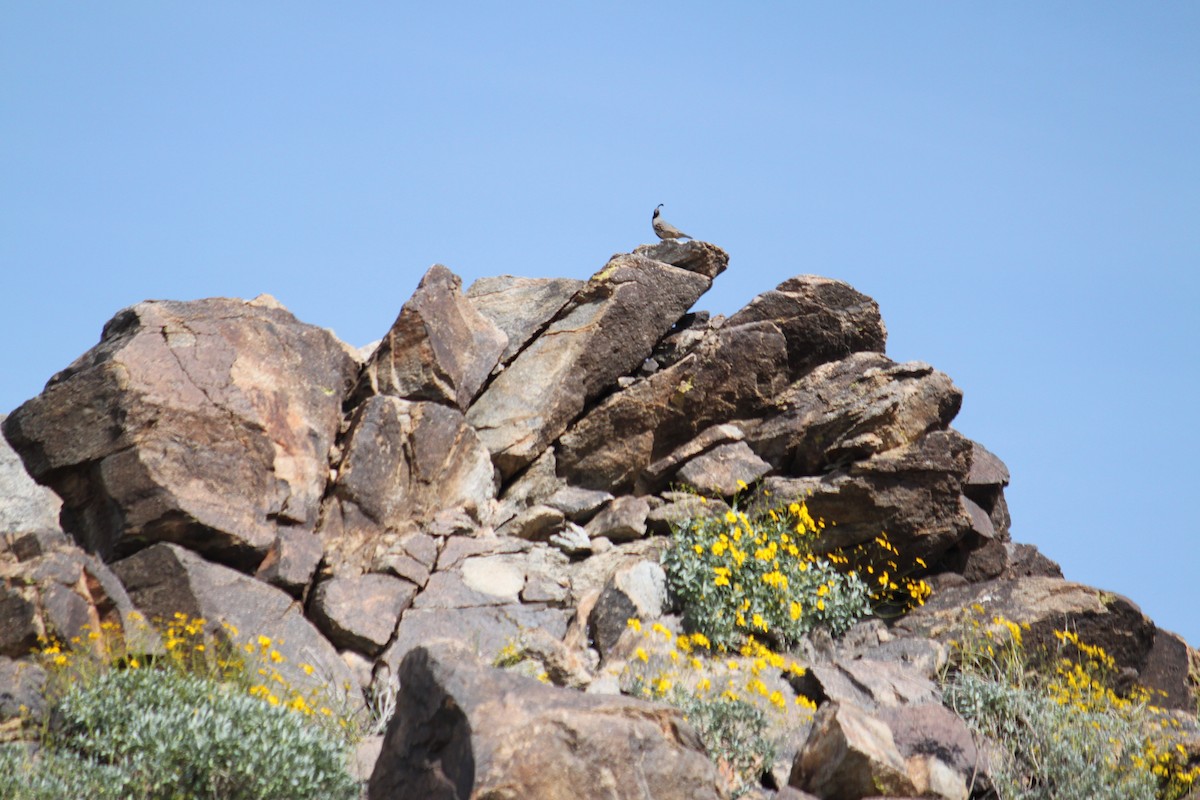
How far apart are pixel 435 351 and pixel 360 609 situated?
352 cm

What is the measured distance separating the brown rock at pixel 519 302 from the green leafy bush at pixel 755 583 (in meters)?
3.51

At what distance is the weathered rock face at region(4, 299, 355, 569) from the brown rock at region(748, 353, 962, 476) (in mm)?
5375

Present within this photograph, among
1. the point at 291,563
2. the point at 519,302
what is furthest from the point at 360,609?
the point at 519,302

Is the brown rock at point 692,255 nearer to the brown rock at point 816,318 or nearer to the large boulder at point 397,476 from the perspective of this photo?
the brown rock at point 816,318

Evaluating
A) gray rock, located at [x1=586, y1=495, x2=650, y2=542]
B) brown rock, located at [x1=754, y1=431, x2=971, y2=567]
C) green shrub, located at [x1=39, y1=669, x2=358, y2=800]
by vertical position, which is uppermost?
brown rock, located at [x1=754, y1=431, x2=971, y2=567]

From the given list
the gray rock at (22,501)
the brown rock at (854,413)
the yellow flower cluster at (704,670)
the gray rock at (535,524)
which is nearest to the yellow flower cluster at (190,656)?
the gray rock at (22,501)

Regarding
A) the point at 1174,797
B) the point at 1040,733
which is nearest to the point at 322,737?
the point at 1040,733

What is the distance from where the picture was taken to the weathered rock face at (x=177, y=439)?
10961mm

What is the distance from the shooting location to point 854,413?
14.2 metres

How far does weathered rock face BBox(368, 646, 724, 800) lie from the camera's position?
22.9 feet

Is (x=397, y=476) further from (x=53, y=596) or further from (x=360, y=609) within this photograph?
(x=53, y=596)

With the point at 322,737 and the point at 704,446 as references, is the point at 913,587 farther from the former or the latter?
the point at 322,737

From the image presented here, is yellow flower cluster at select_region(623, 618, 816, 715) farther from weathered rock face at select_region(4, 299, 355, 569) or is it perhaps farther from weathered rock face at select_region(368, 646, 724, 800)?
weathered rock face at select_region(4, 299, 355, 569)

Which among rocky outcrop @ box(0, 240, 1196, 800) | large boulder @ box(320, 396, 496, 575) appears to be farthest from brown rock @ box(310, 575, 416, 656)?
large boulder @ box(320, 396, 496, 575)
